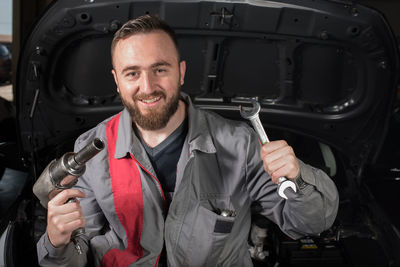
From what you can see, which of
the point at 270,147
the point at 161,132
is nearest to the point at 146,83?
the point at 161,132

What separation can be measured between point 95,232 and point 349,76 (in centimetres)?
143

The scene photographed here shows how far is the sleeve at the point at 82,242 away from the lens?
1.21 metres

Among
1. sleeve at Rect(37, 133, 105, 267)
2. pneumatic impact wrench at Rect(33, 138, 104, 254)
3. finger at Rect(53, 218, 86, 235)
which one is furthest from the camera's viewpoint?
sleeve at Rect(37, 133, 105, 267)

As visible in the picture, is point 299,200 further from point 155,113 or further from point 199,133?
point 155,113

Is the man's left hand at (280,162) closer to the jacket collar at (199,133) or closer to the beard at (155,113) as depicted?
the jacket collar at (199,133)

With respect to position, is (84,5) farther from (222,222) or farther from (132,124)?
(222,222)

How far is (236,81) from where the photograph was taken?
1881mm

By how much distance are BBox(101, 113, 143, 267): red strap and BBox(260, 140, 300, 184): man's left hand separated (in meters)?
0.53

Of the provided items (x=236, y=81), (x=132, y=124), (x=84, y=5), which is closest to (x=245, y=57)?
(x=236, y=81)

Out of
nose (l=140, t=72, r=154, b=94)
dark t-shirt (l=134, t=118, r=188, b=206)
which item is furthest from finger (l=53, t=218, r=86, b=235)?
nose (l=140, t=72, r=154, b=94)

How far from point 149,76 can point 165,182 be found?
0.43 metres

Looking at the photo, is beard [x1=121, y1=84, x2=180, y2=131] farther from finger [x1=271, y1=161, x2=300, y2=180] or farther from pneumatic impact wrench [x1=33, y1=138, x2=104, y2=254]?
finger [x1=271, y1=161, x2=300, y2=180]

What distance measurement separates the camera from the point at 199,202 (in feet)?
4.49

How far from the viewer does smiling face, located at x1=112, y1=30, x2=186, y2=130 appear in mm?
1325
